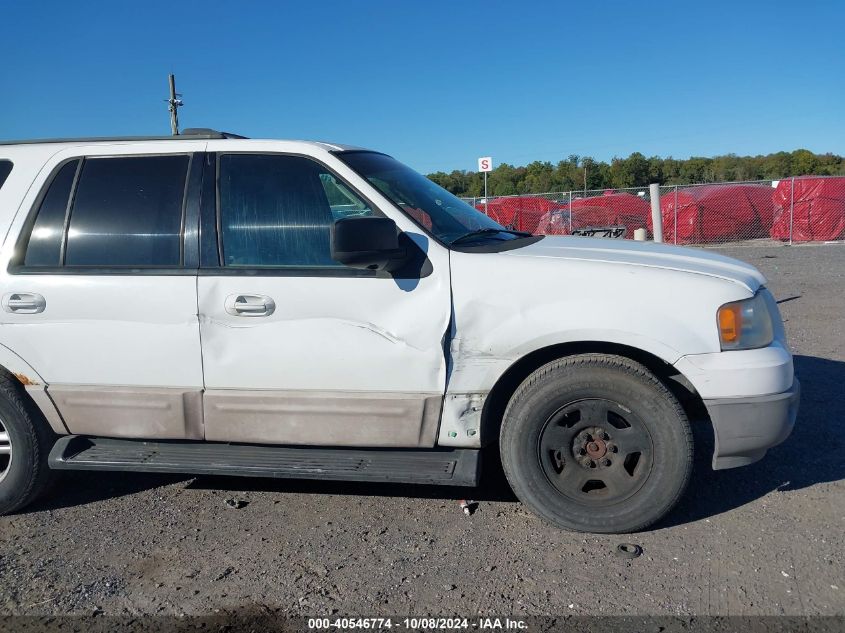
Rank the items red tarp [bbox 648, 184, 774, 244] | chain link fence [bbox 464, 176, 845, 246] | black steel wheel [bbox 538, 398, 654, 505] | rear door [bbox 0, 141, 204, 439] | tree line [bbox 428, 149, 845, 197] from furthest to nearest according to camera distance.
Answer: tree line [bbox 428, 149, 845, 197]
red tarp [bbox 648, 184, 774, 244]
chain link fence [bbox 464, 176, 845, 246]
rear door [bbox 0, 141, 204, 439]
black steel wheel [bbox 538, 398, 654, 505]

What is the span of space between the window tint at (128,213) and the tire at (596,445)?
78.6 inches

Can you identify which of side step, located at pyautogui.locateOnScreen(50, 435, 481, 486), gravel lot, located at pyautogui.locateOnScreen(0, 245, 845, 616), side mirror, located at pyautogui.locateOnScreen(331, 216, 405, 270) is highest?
side mirror, located at pyautogui.locateOnScreen(331, 216, 405, 270)

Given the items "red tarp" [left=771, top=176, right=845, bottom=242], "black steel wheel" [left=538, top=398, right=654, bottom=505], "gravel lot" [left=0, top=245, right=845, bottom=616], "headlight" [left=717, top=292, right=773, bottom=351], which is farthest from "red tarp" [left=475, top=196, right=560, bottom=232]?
"black steel wheel" [left=538, top=398, right=654, bottom=505]

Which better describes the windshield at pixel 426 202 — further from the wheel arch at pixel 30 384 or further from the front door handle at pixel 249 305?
the wheel arch at pixel 30 384

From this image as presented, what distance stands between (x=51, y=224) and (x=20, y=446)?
1218 millimetres

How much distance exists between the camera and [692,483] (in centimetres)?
398

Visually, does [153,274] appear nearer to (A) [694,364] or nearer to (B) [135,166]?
(B) [135,166]

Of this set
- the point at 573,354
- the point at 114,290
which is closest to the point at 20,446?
the point at 114,290

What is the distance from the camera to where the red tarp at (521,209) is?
21.9m

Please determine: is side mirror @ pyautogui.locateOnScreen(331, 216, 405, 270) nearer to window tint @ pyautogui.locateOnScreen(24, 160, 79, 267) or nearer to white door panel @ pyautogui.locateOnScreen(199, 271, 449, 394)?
white door panel @ pyautogui.locateOnScreen(199, 271, 449, 394)

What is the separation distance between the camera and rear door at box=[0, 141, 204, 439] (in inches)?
142

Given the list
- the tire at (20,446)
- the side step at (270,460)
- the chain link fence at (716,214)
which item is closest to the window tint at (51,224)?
the tire at (20,446)

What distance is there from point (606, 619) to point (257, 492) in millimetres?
2166

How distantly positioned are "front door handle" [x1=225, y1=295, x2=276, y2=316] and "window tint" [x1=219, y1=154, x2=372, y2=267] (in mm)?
188
